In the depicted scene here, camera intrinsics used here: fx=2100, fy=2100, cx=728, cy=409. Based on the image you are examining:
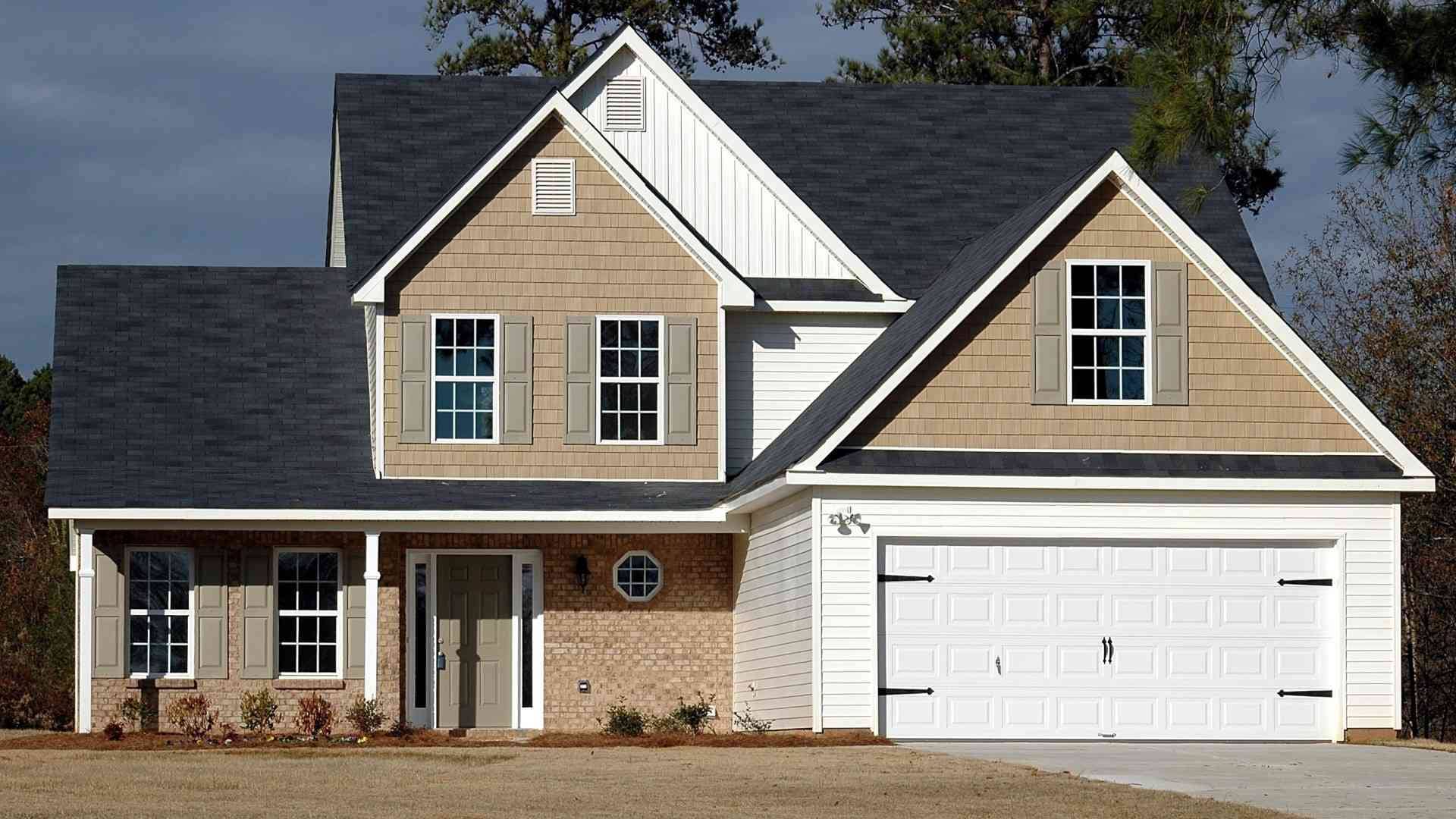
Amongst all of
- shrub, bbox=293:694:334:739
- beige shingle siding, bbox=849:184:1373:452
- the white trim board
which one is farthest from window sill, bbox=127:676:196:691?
the white trim board

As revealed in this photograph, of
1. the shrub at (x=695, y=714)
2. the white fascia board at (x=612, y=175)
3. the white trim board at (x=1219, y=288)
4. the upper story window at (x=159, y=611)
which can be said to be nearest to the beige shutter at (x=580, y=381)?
the white fascia board at (x=612, y=175)

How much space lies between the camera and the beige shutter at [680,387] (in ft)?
79.3

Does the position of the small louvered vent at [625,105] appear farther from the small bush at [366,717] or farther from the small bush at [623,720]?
the small bush at [366,717]

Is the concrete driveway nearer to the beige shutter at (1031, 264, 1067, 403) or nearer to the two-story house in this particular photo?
the two-story house

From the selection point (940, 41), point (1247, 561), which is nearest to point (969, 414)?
point (1247, 561)

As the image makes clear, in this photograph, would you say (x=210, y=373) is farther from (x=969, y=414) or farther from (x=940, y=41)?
(x=940, y=41)

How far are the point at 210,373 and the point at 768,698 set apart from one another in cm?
→ 785

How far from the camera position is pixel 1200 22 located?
15234 millimetres

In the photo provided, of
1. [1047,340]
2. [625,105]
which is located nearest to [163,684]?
[625,105]

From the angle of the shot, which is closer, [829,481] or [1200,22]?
[1200,22]

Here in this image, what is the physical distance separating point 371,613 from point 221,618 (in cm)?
201

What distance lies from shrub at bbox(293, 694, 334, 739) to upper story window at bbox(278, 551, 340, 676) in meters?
1.01

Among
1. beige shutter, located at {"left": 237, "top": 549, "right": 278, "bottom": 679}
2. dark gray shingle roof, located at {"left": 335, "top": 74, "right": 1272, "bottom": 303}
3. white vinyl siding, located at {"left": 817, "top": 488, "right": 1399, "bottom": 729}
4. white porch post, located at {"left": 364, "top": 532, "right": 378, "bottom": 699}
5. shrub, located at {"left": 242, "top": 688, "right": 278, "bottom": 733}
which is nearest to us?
white vinyl siding, located at {"left": 817, "top": 488, "right": 1399, "bottom": 729}

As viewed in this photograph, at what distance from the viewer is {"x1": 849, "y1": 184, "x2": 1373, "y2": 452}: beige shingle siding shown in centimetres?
2114
